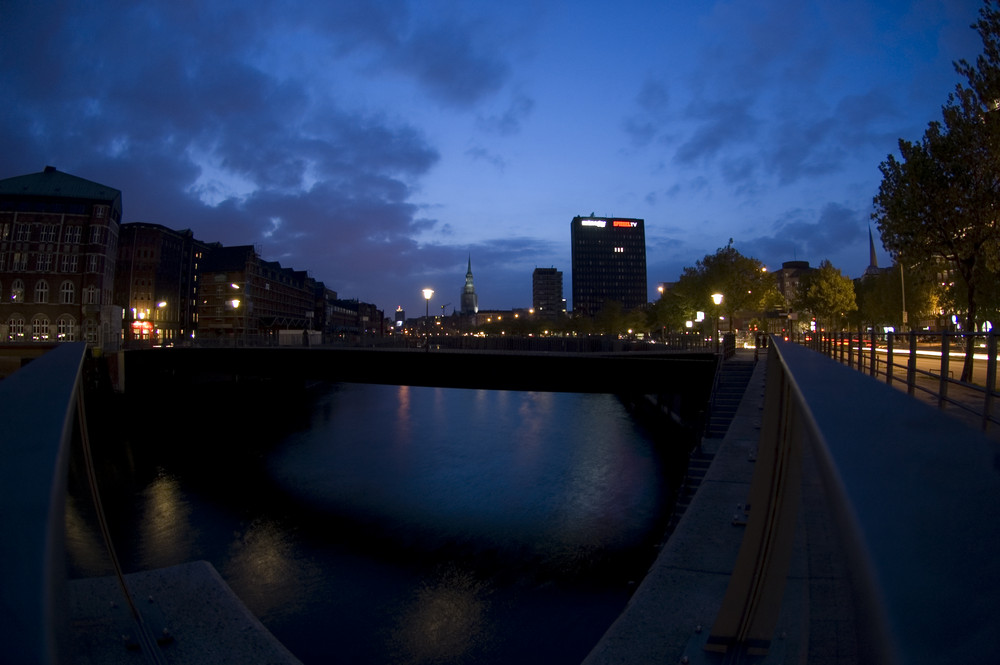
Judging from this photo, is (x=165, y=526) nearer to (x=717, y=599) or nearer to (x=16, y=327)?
(x=717, y=599)

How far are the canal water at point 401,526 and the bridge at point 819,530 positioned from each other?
A: 410 centimetres

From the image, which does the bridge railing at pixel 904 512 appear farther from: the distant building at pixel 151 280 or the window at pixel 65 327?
the distant building at pixel 151 280

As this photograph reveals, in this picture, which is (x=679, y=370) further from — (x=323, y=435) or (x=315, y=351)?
(x=323, y=435)

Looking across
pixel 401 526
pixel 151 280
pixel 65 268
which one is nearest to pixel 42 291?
pixel 65 268

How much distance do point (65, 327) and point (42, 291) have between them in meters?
4.29

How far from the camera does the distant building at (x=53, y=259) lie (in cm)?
5559

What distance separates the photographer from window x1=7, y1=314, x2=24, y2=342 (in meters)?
53.0

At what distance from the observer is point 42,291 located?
56625mm

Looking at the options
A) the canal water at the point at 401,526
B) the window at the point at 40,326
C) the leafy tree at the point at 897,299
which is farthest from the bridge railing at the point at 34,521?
the window at the point at 40,326

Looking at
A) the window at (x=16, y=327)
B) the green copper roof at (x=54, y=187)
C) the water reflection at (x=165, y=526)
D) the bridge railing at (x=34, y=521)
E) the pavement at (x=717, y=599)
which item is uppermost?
the green copper roof at (x=54, y=187)

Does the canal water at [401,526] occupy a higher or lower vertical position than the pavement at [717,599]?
lower

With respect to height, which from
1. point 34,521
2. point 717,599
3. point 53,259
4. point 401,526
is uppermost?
point 53,259

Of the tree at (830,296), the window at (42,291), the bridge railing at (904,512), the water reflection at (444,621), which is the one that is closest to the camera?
the bridge railing at (904,512)

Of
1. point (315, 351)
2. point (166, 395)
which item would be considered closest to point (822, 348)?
point (315, 351)
